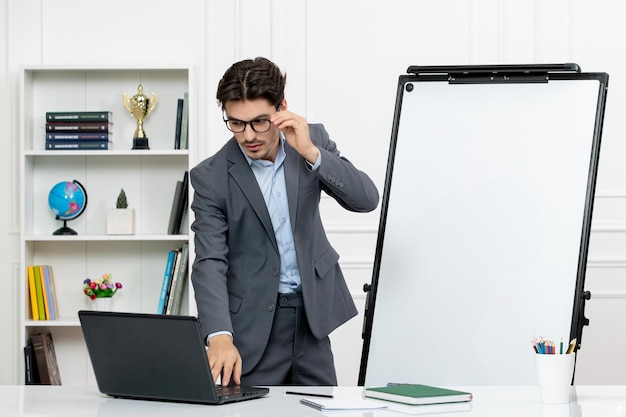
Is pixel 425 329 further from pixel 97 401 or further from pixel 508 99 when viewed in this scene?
pixel 97 401

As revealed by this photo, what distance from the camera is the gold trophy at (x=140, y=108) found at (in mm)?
4039

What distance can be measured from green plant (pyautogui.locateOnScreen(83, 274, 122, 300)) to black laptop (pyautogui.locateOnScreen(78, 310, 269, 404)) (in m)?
2.24

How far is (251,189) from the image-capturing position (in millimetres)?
2303

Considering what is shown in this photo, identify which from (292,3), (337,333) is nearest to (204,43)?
(292,3)

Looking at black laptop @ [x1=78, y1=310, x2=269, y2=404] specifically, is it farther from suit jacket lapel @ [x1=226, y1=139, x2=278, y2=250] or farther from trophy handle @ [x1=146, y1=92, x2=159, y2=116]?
trophy handle @ [x1=146, y1=92, x2=159, y2=116]

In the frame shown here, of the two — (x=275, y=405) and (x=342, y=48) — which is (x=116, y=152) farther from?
(x=275, y=405)

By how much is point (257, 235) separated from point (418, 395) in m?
0.80

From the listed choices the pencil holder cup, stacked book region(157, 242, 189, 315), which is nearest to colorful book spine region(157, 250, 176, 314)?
stacked book region(157, 242, 189, 315)

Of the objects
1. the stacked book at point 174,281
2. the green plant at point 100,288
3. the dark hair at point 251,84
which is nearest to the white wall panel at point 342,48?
the green plant at point 100,288

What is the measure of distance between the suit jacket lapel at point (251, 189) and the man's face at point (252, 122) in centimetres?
10

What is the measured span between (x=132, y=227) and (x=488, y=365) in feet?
→ 7.00

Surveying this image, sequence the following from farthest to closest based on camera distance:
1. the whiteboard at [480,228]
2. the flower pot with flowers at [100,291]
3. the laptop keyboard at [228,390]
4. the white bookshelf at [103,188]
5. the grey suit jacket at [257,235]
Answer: the white bookshelf at [103,188]
the flower pot with flowers at [100,291]
the whiteboard at [480,228]
the grey suit jacket at [257,235]
the laptop keyboard at [228,390]

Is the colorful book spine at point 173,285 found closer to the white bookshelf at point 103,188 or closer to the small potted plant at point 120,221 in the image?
the white bookshelf at point 103,188

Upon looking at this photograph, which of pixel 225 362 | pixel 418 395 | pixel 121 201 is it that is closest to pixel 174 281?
pixel 121 201
